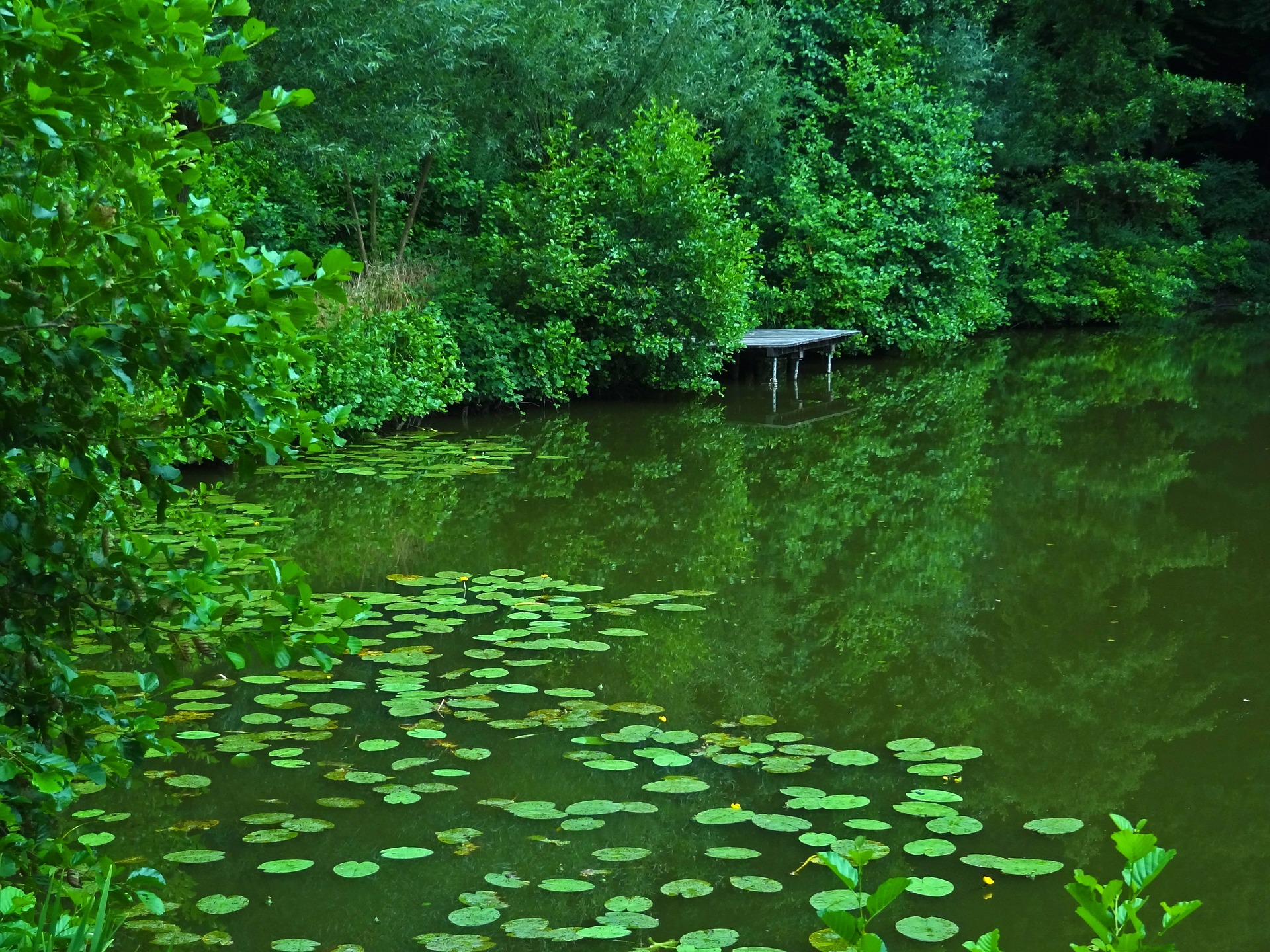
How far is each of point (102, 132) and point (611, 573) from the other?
5053 millimetres

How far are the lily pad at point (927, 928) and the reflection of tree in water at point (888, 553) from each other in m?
0.90

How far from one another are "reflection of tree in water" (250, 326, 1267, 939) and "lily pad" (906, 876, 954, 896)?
0.72 metres

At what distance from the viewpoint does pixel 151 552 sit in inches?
93.4

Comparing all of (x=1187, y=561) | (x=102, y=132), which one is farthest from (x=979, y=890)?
(x=1187, y=561)

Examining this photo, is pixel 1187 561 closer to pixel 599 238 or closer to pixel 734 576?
pixel 734 576

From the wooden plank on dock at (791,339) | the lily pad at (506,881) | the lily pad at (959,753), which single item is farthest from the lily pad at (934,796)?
the wooden plank on dock at (791,339)

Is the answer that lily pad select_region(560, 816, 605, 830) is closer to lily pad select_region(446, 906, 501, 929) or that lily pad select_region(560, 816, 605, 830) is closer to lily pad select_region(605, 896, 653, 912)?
lily pad select_region(605, 896, 653, 912)

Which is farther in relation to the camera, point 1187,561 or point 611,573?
point 1187,561

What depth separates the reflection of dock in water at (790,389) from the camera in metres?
13.7

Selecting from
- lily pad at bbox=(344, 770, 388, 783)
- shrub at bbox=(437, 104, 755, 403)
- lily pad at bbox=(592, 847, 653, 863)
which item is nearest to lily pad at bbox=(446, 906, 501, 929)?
lily pad at bbox=(592, 847, 653, 863)

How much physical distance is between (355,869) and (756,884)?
110 cm

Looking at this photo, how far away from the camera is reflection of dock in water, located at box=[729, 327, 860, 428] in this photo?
1370cm

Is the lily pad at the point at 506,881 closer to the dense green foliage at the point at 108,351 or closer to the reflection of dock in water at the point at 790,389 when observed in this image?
the dense green foliage at the point at 108,351

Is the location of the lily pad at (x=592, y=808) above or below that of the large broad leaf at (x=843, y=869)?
below
